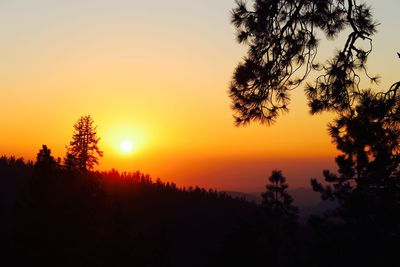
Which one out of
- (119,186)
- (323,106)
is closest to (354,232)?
(323,106)

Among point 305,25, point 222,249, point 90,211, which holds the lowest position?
point 222,249

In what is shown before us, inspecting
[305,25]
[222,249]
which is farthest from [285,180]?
[305,25]

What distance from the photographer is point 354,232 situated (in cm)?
2795

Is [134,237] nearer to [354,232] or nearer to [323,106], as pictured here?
[354,232]

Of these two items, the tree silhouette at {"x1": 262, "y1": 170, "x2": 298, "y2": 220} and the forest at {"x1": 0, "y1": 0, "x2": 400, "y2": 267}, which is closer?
the forest at {"x1": 0, "y1": 0, "x2": 400, "y2": 267}

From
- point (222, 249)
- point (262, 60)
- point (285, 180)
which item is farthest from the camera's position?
point (285, 180)

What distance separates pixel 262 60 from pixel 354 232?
2077cm

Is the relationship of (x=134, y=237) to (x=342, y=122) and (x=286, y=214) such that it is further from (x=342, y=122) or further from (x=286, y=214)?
(x=342, y=122)

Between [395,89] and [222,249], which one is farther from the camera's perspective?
[222,249]

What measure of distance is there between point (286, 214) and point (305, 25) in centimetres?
4385

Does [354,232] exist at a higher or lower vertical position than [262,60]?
lower

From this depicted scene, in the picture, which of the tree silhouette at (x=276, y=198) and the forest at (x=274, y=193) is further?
the tree silhouette at (x=276, y=198)

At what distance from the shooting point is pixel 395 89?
318 inches

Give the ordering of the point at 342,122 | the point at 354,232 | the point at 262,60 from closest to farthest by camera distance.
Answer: the point at 342,122
the point at 262,60
the point at 354,232
